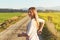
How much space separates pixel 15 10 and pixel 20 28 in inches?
11.8

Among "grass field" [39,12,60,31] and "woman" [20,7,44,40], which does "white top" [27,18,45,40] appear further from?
"grass field" [39,12,60,31]

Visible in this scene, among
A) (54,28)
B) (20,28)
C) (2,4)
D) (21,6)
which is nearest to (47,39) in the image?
(54,28)

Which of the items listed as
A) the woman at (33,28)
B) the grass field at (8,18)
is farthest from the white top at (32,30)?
the grass field at (8,18)

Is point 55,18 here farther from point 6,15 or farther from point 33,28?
point 33,28

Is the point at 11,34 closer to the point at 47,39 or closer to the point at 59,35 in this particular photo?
the point at 47,39

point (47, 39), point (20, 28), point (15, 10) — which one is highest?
point (15, 10)

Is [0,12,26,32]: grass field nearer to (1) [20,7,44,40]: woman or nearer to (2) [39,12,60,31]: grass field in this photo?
(2) [39,12,60,31]: grass field

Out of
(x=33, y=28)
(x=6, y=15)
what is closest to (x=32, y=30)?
(x=33, y=28)

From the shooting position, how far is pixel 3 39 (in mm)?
2980

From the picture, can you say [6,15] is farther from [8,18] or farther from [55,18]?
[55,18]

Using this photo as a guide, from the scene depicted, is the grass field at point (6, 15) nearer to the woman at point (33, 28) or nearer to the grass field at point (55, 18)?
the grass field at point (55, 18)

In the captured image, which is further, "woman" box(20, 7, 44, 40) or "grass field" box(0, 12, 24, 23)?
"grass field" box(0, 12, 24, 23)

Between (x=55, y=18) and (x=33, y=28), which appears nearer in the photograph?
(x=33, y=28)

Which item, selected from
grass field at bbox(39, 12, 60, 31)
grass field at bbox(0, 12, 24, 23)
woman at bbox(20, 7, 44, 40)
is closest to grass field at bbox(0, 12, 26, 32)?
grass field at bbox(0, 12, 24, 23)
